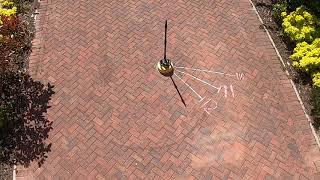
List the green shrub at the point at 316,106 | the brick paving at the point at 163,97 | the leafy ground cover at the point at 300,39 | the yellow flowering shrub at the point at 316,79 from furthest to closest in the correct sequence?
the leafy ground cover at the point at 300,39 < the yellow flowering shrub at the point at 316,79 < the green shrub at the point at 316,106 < the brick paving at the point at 163,97

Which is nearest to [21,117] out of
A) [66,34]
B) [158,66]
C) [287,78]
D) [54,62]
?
[54,62]

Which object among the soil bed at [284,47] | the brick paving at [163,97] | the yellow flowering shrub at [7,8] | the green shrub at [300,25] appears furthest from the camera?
the yellow flowering shrub at [7,8]

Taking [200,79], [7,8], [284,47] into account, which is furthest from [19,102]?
[284,47]

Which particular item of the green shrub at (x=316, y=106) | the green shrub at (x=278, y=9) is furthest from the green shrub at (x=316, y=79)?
the green shrub at (x=278, y=9)

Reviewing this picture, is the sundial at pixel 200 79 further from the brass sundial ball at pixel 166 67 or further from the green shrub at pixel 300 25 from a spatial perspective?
the green shrub at pixel 300 25

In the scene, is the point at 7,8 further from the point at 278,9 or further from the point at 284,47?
the point at 284,47

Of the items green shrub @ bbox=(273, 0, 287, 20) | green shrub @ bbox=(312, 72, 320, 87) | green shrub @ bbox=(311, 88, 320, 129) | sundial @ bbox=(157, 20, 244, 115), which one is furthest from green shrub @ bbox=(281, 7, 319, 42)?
sundial @ bbox=(157, 20, 244, 115)

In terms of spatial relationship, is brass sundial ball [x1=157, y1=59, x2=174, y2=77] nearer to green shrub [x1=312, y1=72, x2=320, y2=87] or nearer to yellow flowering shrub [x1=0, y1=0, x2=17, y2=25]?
green shrub [x1=312, y1=72, x2=320, y2=87]
